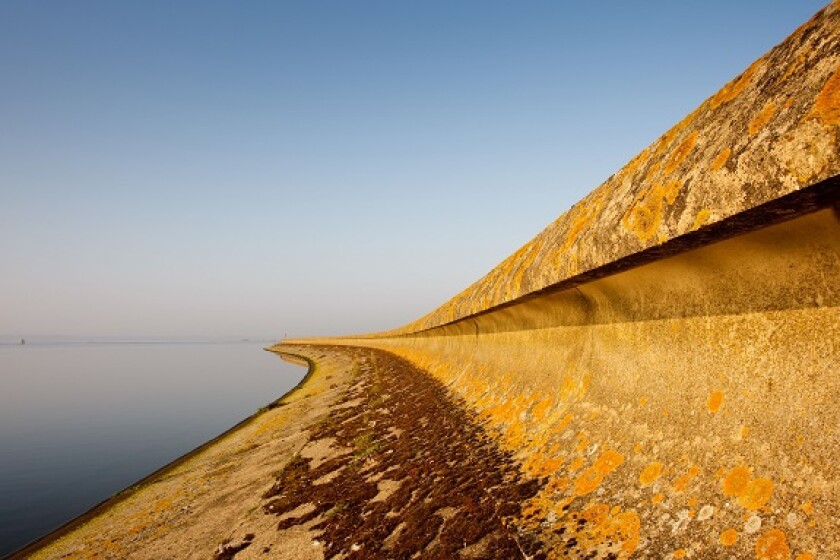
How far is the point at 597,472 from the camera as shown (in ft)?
8.86

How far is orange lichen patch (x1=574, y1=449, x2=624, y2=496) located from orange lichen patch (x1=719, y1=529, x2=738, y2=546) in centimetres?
81

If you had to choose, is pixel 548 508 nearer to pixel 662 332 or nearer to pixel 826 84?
pixel 662 332

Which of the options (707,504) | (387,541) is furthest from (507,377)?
(707,504)

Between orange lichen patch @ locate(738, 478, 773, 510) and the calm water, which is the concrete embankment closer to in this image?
orange lichen patch @ locate(738, 478, 773, 510)

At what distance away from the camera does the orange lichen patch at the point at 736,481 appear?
1.84 metres

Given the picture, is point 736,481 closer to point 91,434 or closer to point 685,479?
point 685,479

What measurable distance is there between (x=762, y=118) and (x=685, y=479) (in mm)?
1659

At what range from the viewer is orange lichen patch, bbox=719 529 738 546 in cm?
174

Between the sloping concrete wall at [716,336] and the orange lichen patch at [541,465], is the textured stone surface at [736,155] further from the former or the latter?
the orange lichen patch at [541,465]

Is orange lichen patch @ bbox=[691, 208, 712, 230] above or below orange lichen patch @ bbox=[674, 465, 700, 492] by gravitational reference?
above

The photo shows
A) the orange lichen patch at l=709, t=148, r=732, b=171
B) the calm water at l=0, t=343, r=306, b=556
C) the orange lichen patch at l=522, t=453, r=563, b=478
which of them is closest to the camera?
the orange lichen patch at l=709, t=148, r=732, b=171

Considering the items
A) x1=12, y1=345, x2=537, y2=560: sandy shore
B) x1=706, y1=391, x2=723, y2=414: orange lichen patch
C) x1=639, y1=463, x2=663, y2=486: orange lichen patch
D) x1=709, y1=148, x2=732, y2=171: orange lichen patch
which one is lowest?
x1=12, y1=345, x2=537, y2=560: sandy shore

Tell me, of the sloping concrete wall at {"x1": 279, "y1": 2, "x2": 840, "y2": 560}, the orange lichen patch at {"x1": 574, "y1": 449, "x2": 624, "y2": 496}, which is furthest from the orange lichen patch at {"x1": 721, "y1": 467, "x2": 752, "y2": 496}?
the orange lichen patch at {"x1": 574, "y1": 449, "x2": 624, "y2": 496}

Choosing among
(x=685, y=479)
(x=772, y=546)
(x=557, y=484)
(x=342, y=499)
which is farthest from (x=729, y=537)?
(x=342, y=499)
